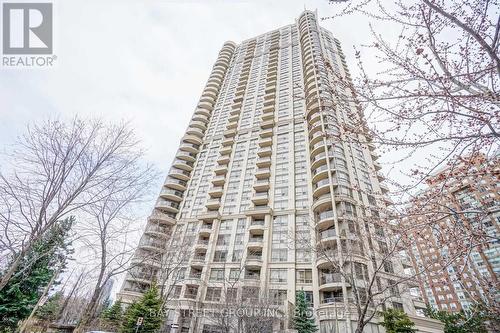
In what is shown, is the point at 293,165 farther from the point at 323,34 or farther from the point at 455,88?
the point at 323,34

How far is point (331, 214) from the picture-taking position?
2692cm

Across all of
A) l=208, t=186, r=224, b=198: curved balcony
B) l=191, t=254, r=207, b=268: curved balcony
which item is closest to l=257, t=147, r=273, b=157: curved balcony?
l=208, t=186, r=224, b=198: curved balcony

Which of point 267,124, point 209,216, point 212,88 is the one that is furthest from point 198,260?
point 212,88

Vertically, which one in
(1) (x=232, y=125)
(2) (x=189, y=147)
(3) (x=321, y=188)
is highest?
(1) (x=232, y=125)

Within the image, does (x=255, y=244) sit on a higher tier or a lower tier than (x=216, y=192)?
lower

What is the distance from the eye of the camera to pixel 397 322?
17.5 metres

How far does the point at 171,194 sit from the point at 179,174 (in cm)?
425

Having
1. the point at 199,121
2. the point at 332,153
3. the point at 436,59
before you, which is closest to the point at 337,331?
the point at 332,153

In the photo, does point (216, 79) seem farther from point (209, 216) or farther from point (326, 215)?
point (326, 215)

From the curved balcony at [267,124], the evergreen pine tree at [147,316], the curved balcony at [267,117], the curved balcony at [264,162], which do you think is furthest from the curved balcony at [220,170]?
the evergreen pine tree at [147,316]

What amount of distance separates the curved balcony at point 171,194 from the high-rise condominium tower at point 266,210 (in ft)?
0.76

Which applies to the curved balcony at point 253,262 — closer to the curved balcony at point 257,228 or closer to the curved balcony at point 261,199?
the curved balcony at point 257,228

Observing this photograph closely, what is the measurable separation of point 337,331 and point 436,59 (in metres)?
22.5

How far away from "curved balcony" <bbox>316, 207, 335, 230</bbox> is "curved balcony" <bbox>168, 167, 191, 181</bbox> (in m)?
24.8
